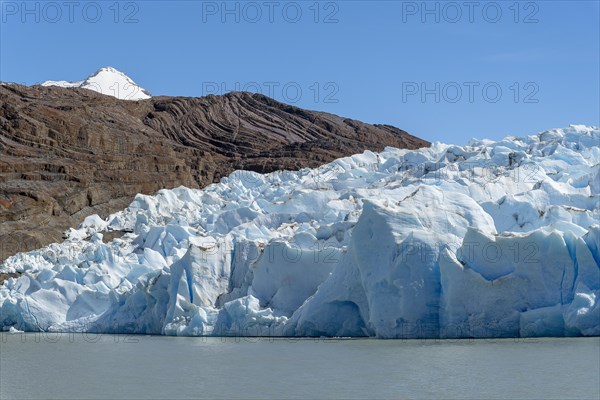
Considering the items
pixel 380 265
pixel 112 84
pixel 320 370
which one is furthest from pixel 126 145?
pixel 112 84

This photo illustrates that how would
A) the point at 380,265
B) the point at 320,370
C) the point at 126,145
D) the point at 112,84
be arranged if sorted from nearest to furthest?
the point at 320,370 → the point at 380,265 → the point at 126,145 → the point at 112,84

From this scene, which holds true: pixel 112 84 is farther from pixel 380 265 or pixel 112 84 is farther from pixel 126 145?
pixel 380 265

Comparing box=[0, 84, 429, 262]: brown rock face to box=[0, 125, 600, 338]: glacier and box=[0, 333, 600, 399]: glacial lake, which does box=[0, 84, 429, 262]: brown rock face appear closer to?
box=[0, 125, 600, 338]: glacier

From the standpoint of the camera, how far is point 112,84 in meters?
113

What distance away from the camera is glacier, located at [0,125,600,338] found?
20219 millimetres

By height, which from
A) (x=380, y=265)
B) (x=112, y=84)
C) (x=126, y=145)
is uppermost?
(x=112, y=84)

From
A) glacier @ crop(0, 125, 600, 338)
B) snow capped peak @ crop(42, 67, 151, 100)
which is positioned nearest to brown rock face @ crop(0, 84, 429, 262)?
glacier @ crop(0, 125, 600, 338)

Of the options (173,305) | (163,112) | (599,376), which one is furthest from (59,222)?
(599,376)

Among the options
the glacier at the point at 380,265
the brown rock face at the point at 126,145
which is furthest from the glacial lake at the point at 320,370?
the brown rock face at the point at 126,145

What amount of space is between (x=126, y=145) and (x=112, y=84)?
50857mm

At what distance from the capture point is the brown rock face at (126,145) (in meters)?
51.4

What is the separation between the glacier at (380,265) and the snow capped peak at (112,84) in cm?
6810

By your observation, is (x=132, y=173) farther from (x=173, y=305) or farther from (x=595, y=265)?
(x=595, y=265)

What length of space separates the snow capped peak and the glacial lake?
3453 inches
